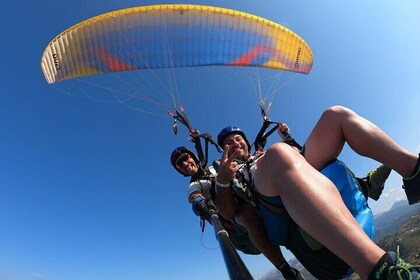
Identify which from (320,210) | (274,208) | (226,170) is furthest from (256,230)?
(320,210)

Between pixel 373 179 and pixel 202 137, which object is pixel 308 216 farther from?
pixel 202 137

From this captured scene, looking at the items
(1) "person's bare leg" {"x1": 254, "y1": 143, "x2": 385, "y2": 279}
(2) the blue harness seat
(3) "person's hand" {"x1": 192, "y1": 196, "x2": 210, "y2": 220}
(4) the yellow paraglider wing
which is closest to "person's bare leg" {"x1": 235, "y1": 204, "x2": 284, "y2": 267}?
(3) "person's hand" {"x1": 192, "y1": 196, "x2": 210, "y2": 220}

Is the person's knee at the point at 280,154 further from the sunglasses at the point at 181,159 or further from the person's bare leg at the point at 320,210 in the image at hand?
the sunglasses at the point at 181,159

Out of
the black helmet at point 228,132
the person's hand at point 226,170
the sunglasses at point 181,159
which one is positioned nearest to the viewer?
the person's hand at point 226,170

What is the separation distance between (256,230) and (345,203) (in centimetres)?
162

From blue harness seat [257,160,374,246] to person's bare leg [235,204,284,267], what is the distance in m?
0.94

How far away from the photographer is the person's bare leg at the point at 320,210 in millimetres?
1760

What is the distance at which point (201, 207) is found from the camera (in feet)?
12.1

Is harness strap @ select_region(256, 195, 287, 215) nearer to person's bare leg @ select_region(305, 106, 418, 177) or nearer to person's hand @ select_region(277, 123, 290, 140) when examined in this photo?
person's bare leg @ select_region(305, 106, 418, 177)

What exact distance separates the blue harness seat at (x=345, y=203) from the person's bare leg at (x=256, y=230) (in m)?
0.94

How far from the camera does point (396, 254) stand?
73.0 inches

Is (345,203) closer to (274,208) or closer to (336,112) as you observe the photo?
(274,208)

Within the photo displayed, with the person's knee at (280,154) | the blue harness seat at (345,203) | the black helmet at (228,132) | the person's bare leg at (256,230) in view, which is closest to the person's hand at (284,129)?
the black helmet at (228,132)

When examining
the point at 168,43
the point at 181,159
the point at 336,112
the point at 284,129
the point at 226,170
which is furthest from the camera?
the point at 168,43
